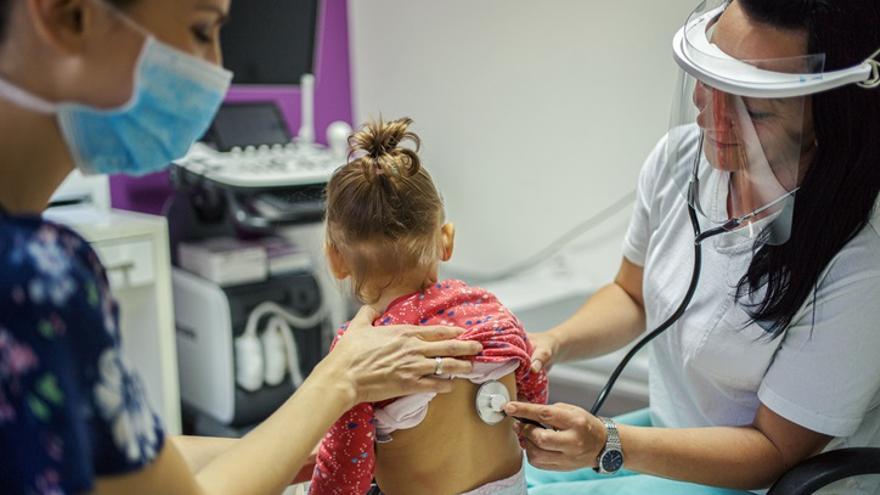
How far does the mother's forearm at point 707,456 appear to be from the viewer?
1212mm

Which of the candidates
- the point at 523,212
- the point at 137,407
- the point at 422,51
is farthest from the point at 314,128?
the point at 137,407

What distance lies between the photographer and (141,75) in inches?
30.3

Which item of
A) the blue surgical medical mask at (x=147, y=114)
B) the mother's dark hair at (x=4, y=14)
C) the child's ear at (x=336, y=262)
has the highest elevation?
the mother's dark hair at (x=4, y=14)

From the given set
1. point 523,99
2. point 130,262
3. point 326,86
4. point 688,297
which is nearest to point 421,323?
point 688,297

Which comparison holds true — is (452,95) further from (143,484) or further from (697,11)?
(143,484)

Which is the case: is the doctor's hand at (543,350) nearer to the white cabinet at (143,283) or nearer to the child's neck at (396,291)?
the child's neck at (396,291)

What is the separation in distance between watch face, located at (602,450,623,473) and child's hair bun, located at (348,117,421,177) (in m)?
0.51

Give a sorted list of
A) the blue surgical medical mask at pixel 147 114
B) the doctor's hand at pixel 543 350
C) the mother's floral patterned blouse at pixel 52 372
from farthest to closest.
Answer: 1. the doctor's hand at pixel 543 350
2. the blue surgical medical mask at pixel 147 114
3. the mother's floral patterned blouse at pixel 52 372

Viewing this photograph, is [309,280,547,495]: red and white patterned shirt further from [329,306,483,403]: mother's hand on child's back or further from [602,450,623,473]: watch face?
[602,450,623,473]: watch face

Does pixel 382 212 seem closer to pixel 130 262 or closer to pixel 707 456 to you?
pixel 707 456

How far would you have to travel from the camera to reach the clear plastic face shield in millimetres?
1033

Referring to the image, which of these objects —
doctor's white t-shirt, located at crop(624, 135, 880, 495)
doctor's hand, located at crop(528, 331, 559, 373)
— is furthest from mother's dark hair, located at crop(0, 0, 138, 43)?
doctor's white t-shirt, located at crop(624, 135, 880, 495)

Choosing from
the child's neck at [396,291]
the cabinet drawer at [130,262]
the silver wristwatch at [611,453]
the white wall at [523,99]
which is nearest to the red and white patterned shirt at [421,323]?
the child's neck at [396,291]

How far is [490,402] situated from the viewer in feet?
3.77
